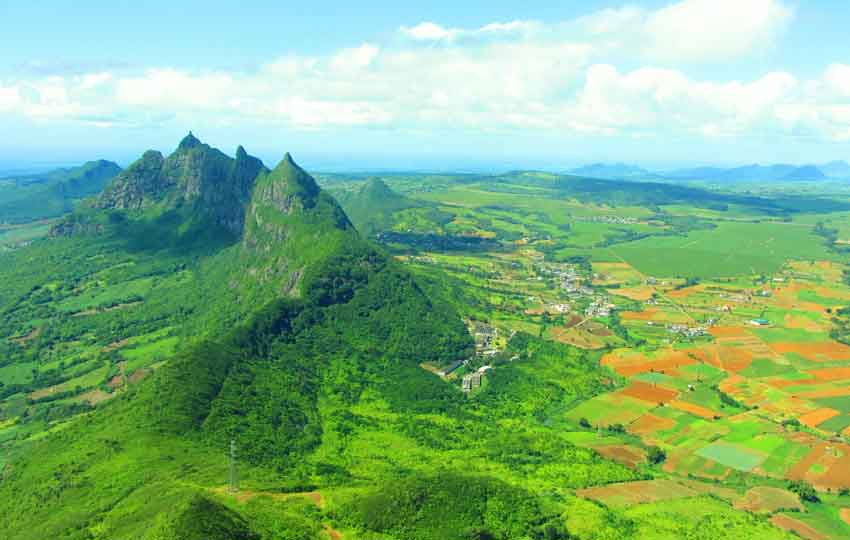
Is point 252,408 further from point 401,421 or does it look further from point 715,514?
point 715,514

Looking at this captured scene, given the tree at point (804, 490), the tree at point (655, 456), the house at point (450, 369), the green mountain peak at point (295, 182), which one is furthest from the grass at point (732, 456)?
the green mountain peak at point (295, 182)

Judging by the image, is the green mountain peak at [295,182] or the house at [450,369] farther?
the green mountain peak at [295,182]

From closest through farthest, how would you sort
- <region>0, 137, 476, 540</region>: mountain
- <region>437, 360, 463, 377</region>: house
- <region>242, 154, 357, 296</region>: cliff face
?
<region>0, 137, 476, 540</region>: mountain < <region>437, 360, 463, 377</region>: house < <region>242, 154, 357, 296</region>: cliff face

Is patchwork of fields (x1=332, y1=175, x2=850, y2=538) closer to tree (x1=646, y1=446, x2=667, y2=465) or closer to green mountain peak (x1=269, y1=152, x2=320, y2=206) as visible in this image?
tree (x1=646, y1=446, x2=667, y2=465)

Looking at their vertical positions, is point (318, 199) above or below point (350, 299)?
above

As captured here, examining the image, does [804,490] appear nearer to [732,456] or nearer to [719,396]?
[732,456]

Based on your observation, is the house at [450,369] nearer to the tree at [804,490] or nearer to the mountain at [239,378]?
the mountain at [239,378]

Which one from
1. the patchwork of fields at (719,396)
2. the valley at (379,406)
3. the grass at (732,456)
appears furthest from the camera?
the grass at (732,456)

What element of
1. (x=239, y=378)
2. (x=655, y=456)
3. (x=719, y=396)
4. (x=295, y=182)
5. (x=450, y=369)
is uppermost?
(x=295, y=182)

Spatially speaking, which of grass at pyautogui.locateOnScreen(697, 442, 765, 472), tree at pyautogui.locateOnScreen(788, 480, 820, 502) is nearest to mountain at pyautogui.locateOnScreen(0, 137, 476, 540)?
grass at pyautogui.locateOnScreen(697, 442, 765, 472)

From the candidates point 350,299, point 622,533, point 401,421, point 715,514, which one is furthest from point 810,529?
point 350,299

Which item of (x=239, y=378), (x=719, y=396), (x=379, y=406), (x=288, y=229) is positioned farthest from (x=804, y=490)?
(x=288, y=229)
